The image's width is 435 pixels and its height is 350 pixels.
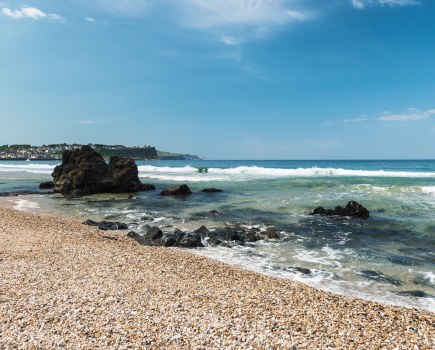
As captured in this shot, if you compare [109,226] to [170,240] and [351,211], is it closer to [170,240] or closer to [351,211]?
[170,240]

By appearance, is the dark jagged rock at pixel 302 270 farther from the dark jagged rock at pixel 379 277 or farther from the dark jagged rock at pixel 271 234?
the dark jagged rock at pixel 271 234

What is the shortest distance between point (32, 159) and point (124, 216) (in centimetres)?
18473

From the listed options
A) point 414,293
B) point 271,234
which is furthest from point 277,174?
point 414,293

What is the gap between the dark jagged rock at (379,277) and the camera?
8414mm

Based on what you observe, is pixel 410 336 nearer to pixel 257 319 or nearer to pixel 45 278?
pixel 257 319

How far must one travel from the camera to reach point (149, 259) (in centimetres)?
936

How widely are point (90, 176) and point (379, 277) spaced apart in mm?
26373

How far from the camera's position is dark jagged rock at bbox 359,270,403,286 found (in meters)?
8.41

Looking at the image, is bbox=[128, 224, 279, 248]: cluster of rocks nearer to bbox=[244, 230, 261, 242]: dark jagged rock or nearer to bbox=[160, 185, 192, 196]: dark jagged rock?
bbox=[244, 230, 261, 242]: dark jagged rock

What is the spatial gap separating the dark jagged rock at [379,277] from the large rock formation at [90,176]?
24709 mm

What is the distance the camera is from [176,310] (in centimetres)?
577

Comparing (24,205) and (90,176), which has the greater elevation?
(90,176)

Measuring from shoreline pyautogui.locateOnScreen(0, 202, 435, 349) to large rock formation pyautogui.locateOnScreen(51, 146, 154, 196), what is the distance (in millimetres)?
21348

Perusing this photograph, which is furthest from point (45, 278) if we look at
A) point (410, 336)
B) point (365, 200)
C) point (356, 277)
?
point (365, 200)
